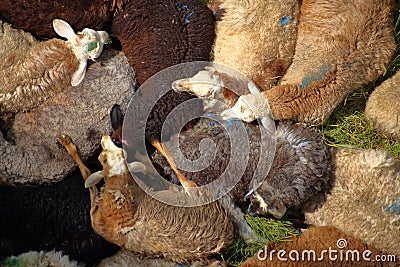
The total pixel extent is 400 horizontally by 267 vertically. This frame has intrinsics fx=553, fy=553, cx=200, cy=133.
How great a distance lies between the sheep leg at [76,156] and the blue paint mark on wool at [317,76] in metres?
1.91

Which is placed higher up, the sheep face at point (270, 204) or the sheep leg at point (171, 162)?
the sheep leg at point (171, 162)

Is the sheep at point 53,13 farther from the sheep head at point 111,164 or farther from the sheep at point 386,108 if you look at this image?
the sheep at point 386,108

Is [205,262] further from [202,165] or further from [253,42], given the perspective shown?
[253,42]

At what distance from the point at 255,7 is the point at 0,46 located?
2.11 metres

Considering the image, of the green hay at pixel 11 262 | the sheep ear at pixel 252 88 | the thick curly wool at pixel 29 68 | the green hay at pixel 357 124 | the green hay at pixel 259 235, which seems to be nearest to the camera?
the green hay at pixel 11 262

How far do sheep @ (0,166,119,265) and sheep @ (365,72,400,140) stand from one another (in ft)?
8.28

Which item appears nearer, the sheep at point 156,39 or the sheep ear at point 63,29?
the sheep ear at point 63,29

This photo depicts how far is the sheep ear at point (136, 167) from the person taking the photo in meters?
4.44

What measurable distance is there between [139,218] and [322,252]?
4.89ft

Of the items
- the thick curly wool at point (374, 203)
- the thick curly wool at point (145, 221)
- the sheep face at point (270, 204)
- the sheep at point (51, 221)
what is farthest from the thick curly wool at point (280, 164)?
the sheep at point (51, 221)

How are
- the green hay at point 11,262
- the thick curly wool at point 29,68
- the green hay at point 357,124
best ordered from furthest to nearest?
the green hay at point 357,124, the thick curly wool at point 29,68, the green hay at point 11,262

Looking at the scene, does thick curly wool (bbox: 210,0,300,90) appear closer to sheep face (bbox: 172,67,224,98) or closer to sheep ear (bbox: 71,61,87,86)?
sheep face (bbox: 172,67,224,98)

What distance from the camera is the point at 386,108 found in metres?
4.75

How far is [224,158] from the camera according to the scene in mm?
4656
